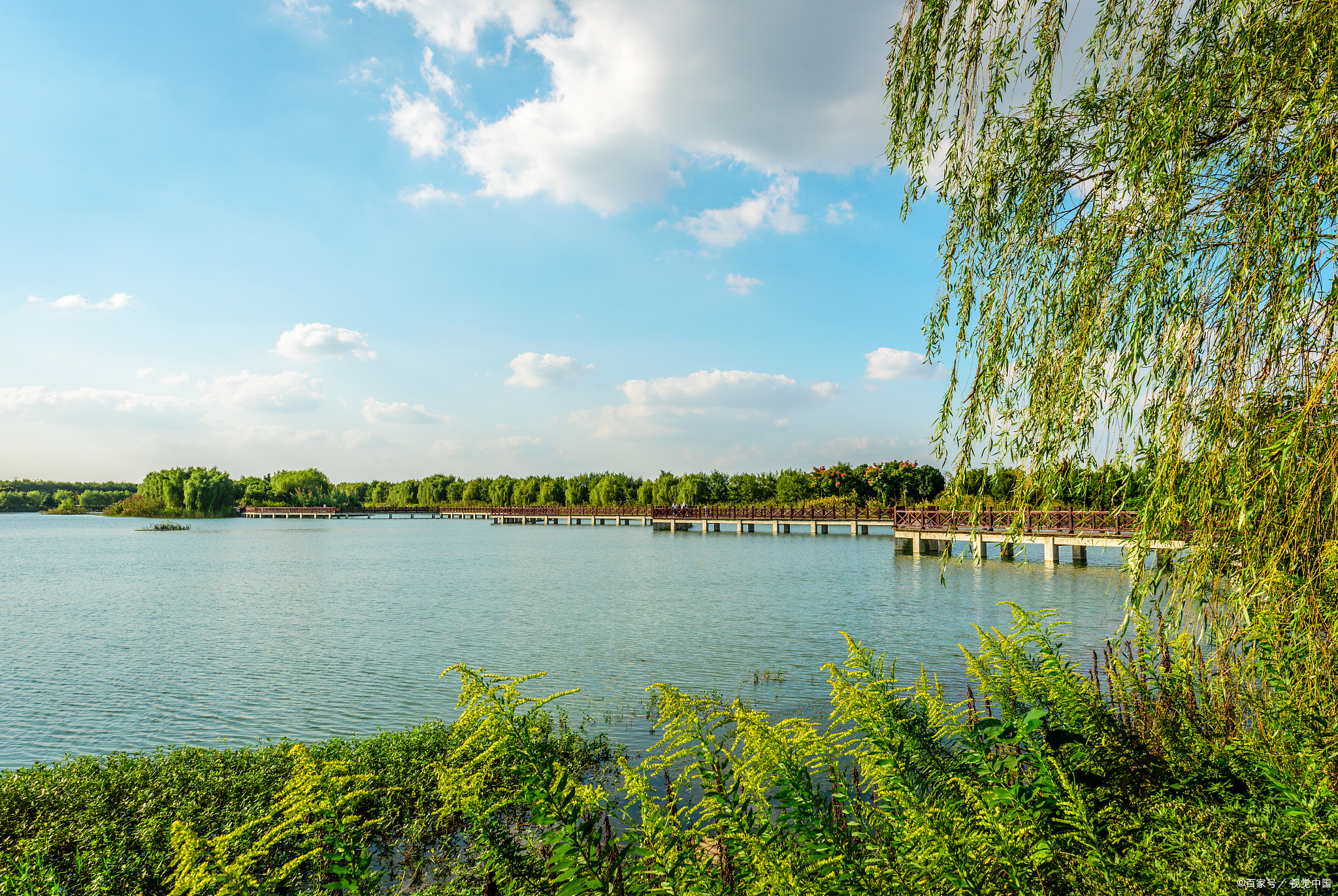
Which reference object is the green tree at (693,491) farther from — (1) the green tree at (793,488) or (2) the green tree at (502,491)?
(2) the green tree at (502,491)

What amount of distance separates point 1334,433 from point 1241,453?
367 mm

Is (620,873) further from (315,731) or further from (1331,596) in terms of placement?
(315,731)

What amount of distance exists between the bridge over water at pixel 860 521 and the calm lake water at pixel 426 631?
1.58 m

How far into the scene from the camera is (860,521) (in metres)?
45.2

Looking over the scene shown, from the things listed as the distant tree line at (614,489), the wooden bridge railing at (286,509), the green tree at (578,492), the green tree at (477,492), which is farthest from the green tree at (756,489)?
the wooden bridge railing at (286,509)

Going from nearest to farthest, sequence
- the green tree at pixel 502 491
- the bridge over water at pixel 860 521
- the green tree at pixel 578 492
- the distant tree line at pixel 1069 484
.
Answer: the distant tree line at pixel 1069 484
the bridge over water at pixel 860 521
the green tree at pixel 578 492
the green tree at pixel 502 491

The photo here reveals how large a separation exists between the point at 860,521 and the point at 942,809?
44394 millimetres

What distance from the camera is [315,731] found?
8.48 meters

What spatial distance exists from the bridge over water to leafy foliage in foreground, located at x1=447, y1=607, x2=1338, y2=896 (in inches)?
41.7

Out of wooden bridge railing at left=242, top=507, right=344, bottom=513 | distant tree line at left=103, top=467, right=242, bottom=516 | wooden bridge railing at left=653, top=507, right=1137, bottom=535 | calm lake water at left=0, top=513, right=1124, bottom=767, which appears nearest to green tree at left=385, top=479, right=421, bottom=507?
wooden bridge railing at left=242, top=507, right=344, bottom=513

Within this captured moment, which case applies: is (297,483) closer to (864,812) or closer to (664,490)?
(664,490)

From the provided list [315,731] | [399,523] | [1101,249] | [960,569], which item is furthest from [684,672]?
[399,523]

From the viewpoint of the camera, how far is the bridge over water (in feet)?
25.5

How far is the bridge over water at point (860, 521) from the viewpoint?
7.77 m
